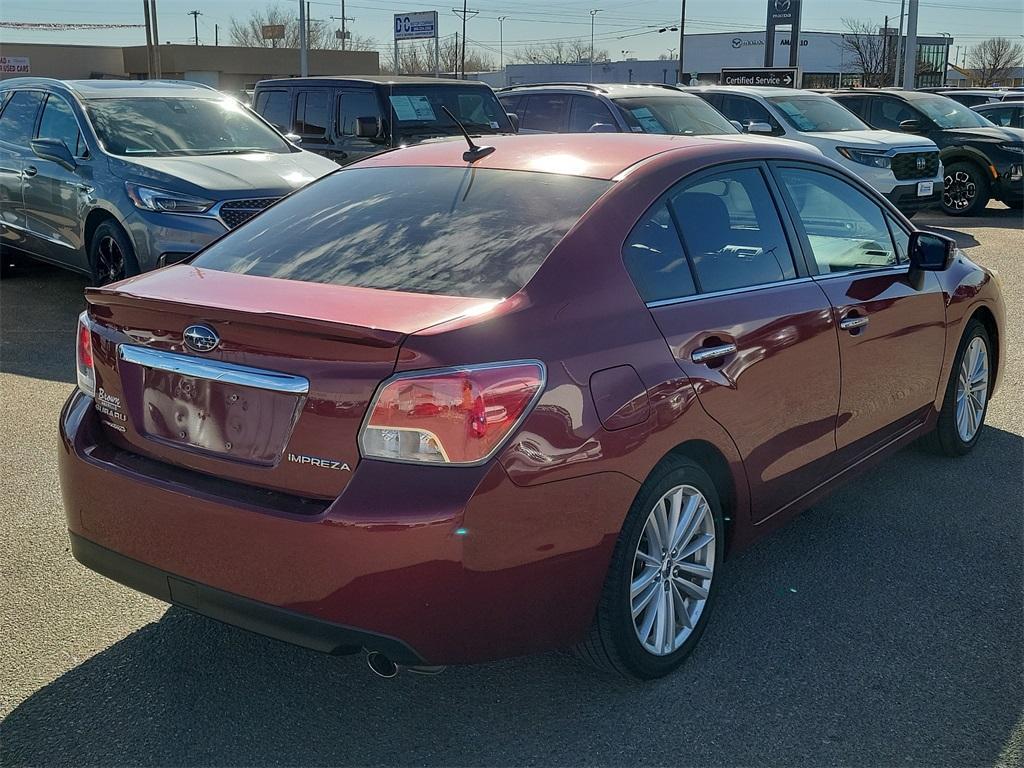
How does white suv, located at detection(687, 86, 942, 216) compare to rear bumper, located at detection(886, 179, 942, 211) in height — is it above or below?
above

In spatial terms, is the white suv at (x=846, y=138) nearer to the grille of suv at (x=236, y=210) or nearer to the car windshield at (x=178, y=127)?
the car windshield at (x=178, y=127)

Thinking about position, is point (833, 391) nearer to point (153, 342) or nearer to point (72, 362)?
point (153, 342)

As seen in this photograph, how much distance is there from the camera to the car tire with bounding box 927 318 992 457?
16.9ft

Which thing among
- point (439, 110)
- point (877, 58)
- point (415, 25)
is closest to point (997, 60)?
point (877, 58)

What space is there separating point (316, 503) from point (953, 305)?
133 inches

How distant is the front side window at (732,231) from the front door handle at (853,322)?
29cm

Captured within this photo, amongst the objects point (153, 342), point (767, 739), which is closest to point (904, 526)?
point (767, 739)

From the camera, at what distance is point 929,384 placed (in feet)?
15.8

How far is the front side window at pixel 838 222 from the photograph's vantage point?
4.14 m

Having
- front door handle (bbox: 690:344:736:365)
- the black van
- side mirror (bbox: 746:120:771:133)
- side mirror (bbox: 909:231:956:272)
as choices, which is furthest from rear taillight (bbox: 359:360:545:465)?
side mirror (bbox: 746:120:771:133)

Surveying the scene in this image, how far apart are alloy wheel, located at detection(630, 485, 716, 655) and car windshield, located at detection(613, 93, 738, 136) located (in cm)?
962

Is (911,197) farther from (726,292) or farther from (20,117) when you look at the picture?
(726,292)

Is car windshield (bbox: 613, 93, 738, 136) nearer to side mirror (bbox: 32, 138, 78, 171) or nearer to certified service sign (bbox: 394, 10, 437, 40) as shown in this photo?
side mirror (bbox: 32, 138, 78, 171)

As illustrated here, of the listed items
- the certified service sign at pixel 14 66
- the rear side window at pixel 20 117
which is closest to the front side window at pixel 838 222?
the rear side window at pixel 20 117
